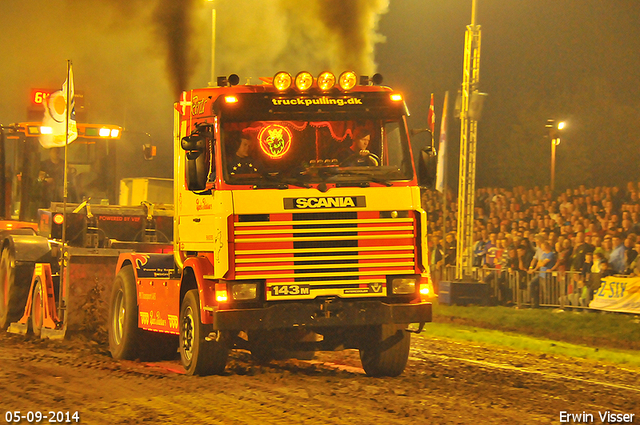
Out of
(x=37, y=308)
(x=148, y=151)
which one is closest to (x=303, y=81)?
(x=148, y=151)

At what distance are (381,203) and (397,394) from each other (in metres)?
2.03

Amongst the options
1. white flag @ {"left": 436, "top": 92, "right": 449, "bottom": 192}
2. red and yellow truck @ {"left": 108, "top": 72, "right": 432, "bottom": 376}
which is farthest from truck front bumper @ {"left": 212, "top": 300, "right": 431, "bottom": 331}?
white flag @ {"left": 436, "top": 92, "right": 449, "bottom": 192}

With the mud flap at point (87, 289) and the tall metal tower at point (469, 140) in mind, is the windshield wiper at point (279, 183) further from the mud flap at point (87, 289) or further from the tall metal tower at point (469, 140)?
the tall metal tower at point (469, 140)

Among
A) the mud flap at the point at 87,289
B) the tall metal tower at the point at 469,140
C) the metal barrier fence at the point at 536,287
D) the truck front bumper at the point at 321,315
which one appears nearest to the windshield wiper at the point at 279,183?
the truck front bumper at the point at 321,315

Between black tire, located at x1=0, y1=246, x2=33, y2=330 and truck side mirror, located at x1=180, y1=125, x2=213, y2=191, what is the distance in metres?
6.98

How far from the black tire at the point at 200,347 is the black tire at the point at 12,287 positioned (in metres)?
6.45

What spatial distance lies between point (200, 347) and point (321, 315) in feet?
4.60

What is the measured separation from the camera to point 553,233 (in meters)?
20.9

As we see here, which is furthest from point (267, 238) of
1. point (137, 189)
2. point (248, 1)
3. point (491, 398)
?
point (248, 1)

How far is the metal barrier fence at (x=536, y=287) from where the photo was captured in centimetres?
1925

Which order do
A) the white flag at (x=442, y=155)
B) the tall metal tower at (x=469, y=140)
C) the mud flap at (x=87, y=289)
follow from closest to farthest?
the mud flap at (x=87, y=289)
the tall metal tower at (x=469, y=140)
the white flag at (x=442, y=155)

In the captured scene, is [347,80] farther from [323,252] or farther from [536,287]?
[536,287]

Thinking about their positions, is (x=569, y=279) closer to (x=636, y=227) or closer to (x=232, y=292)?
(x=636, y=227)

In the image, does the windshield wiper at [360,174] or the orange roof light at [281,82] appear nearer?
the windshield wiper at [360,174]
